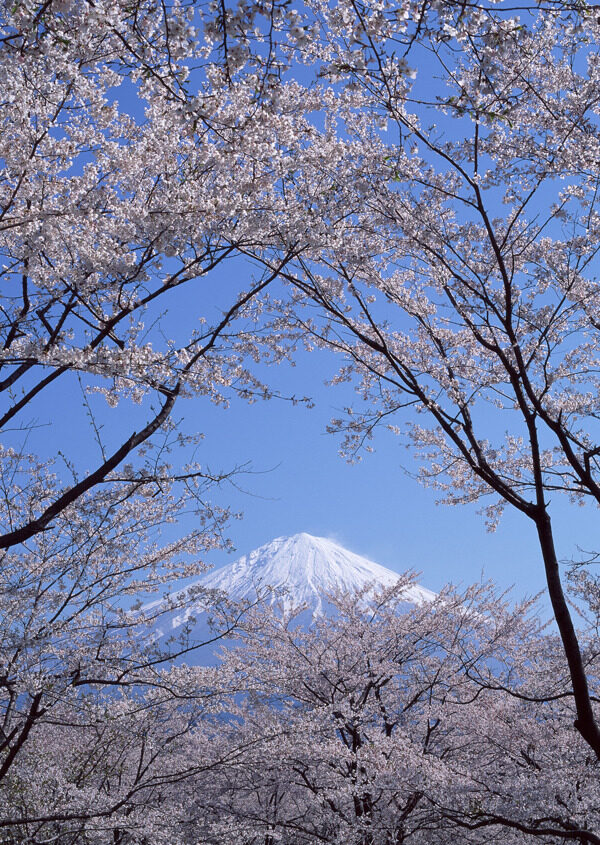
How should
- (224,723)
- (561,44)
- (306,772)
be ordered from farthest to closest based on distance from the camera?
1. (224,723)
2. (306,772)
3. (561,44)

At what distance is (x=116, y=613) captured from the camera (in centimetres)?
555

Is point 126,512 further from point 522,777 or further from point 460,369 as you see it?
point 522,777

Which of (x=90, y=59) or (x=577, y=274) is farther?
(x=577, y=274)

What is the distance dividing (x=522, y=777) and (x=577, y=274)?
490 cm

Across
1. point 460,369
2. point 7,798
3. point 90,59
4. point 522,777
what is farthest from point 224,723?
point 90,59

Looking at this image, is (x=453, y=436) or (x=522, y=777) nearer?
(x=453, y=436)

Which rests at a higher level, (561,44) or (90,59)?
(561,44)

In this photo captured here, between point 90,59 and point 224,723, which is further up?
point 90,59

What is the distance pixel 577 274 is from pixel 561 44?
1690 mm

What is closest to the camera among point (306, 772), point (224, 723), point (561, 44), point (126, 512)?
point (561, 44)

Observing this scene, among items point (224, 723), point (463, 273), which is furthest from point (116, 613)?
point (224, 723)

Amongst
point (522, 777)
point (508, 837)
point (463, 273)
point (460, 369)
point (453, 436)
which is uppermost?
point (463, 273)

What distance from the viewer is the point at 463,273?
519 centimetres

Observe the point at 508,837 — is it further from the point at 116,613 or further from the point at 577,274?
the point at 577,274
